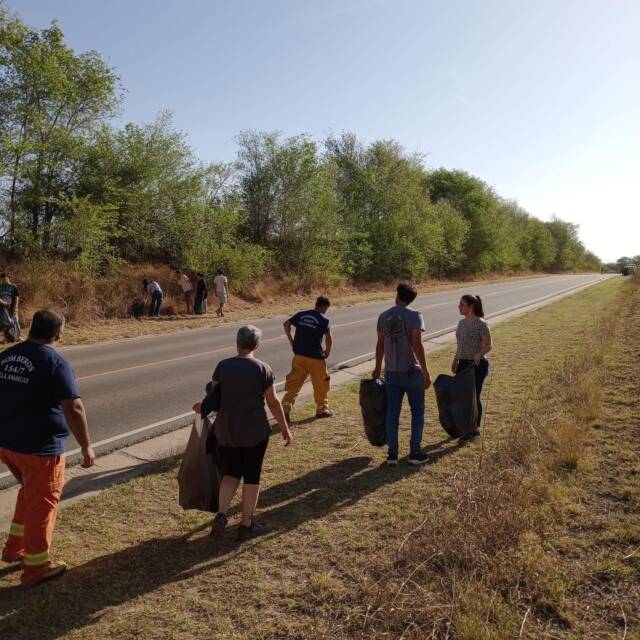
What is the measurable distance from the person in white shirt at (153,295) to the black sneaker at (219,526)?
17.6 m

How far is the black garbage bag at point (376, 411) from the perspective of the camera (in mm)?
6152

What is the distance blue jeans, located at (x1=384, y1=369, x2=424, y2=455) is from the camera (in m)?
5.83

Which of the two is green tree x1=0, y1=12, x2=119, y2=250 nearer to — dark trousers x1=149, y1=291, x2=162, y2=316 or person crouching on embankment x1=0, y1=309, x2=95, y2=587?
dark trousers x1=149, y1=291, x2=162, y2=316

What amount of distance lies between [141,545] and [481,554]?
2669 millimetres

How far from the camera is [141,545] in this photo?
14.1 feet

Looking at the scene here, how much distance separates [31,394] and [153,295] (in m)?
18.0

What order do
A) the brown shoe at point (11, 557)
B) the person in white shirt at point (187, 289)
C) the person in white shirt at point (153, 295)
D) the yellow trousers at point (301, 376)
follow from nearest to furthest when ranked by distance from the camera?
1. the brown shoe at point (11, 557)
2. the yellow trousers at point (301, 376)
3. the person in white shirt at point (153, 295)
4. the person in white shirt at point (187, 289)

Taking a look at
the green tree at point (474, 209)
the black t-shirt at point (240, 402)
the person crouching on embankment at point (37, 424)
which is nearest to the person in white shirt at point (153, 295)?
the black t-shirt at point (240, 402)

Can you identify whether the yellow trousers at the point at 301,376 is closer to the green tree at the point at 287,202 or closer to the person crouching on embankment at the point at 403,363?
the person crouching on embankment at the point at 403,363

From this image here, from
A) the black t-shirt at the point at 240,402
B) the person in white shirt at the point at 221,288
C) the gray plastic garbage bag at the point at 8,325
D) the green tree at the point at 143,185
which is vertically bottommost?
the black t-shirt at the point at 240,402

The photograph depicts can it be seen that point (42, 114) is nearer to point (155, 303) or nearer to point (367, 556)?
point (155, 303)

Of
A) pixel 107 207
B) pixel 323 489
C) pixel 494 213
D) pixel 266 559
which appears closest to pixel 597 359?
pixel 323 489

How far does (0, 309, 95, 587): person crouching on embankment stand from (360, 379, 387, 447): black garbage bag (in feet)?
10.8

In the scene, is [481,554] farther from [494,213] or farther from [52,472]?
[494,213]
